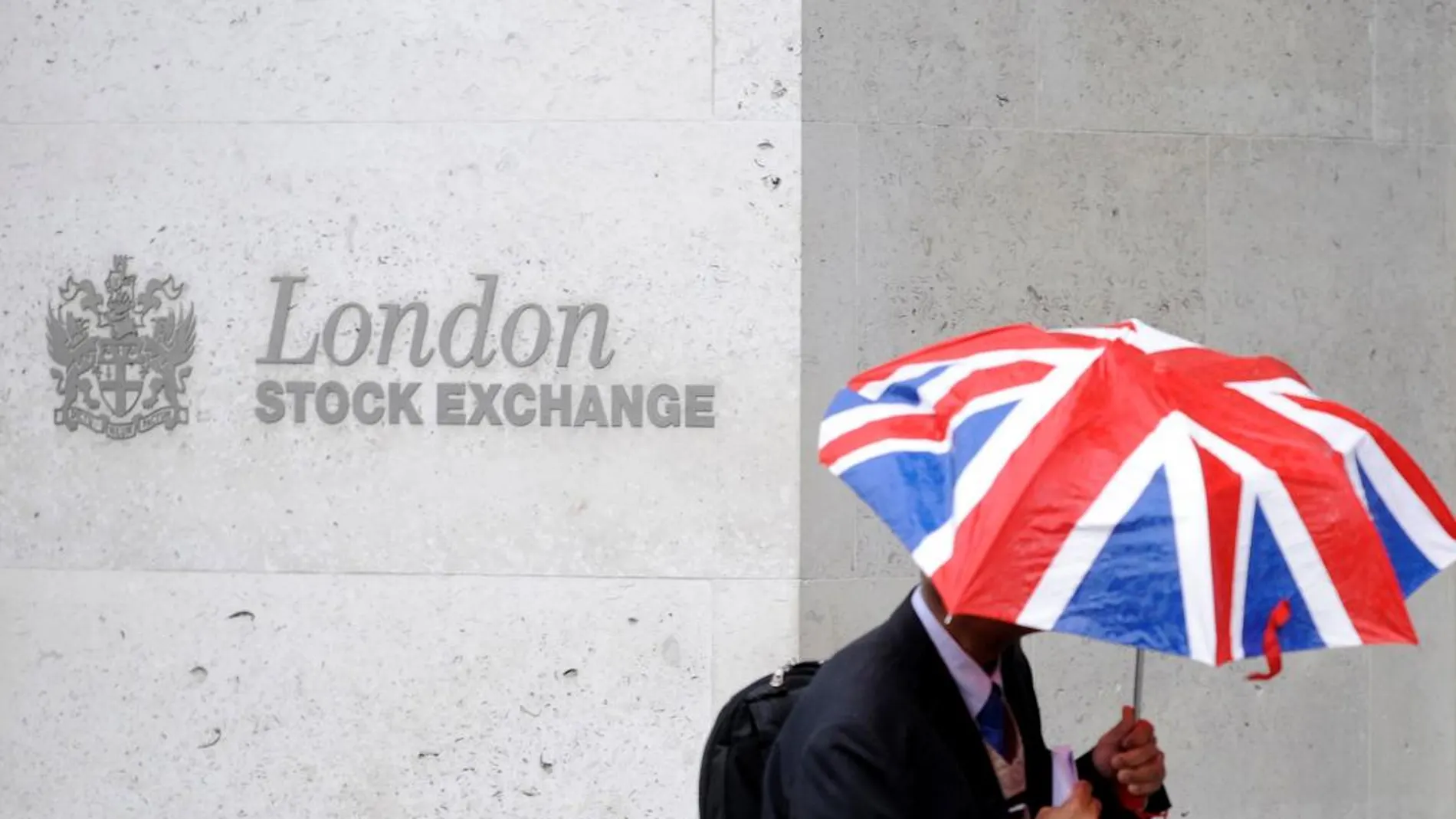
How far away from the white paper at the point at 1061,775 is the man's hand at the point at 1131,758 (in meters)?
0.10

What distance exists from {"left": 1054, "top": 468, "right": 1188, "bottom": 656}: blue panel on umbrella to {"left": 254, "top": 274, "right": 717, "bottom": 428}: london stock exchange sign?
10.7 feet

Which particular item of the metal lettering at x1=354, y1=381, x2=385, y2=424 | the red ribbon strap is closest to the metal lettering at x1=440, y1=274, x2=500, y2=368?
the metal lettering at x1=354, y1=381, x2=385, y2=424

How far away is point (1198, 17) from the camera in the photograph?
5.75 metres

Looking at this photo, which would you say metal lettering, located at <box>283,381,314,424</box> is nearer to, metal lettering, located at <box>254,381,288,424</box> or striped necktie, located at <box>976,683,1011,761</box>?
metal lettering, located at <box>254,381,288,424</box>

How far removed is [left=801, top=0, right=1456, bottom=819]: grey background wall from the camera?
5492 mm

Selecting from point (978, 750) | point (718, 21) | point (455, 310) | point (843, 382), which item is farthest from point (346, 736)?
point (978, 750)

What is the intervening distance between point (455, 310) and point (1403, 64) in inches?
130

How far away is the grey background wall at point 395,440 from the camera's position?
5.45 meters

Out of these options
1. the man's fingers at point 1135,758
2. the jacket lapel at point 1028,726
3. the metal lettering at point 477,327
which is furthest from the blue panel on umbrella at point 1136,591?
the metal lettering at point 477,327

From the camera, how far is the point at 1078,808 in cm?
260

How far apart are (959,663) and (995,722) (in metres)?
0.14

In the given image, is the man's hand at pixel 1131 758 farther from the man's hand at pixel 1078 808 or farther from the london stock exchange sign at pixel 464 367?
the london stock exchange sign at pixel 464 367

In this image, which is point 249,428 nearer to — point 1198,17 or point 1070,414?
point 1198,17

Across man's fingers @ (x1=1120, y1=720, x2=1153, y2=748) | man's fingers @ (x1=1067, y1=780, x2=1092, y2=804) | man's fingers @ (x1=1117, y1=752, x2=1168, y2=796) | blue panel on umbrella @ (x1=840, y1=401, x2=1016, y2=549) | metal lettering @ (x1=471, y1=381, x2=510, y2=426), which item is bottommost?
man's fingers @ (x1=1117, y1=752, x2=1168, y2=796)
